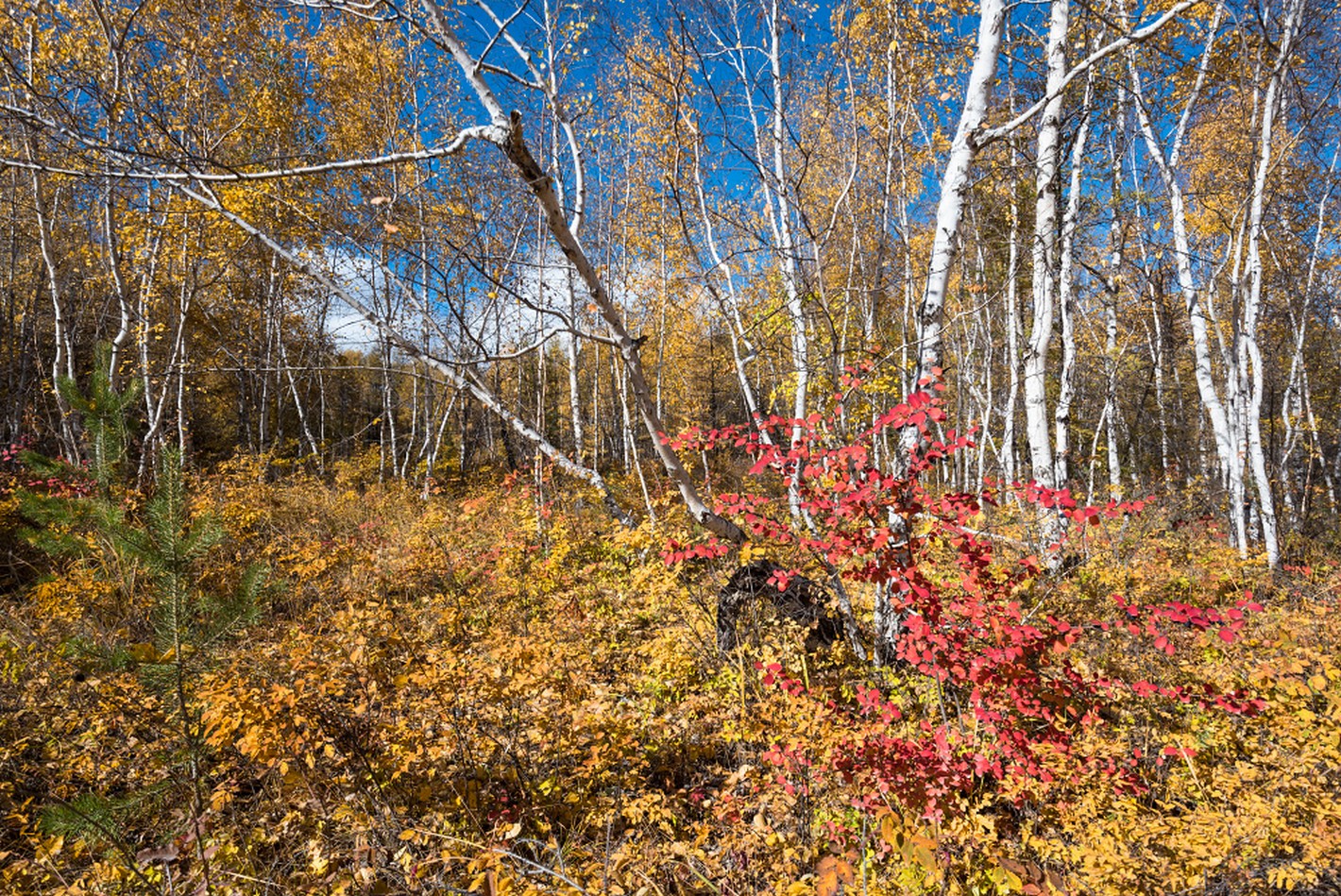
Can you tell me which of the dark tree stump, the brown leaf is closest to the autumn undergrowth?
the brown leaf

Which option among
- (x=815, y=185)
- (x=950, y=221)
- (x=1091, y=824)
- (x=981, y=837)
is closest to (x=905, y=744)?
(x=981, y=837)

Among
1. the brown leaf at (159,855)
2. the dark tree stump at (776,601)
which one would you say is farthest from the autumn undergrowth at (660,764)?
the dark tree stump at (776,601)

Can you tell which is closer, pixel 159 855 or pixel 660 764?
pixel 159 855

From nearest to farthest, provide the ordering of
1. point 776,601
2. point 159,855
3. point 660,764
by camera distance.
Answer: point 159,855 → point 660,764 → point 776,601

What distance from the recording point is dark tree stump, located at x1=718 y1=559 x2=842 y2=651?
3.97 meters

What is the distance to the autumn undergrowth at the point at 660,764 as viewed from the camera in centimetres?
209

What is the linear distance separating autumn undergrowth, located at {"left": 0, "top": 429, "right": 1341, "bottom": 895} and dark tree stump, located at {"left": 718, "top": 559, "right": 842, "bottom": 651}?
0.17 meters

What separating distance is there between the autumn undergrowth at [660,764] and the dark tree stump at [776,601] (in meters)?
0.17

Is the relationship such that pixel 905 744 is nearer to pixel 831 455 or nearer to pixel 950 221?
pixel 831 455

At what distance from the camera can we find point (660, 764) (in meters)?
3.15

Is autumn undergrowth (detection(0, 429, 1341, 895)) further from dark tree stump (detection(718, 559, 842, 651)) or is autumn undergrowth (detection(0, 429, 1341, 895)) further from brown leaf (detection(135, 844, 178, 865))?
dark tree stump (detection(718, 559, 842, 651))

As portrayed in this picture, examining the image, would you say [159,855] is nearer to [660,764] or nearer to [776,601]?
[660,764]

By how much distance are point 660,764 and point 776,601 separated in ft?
4.94

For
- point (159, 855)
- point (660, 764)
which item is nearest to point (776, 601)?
point (660, 764)
